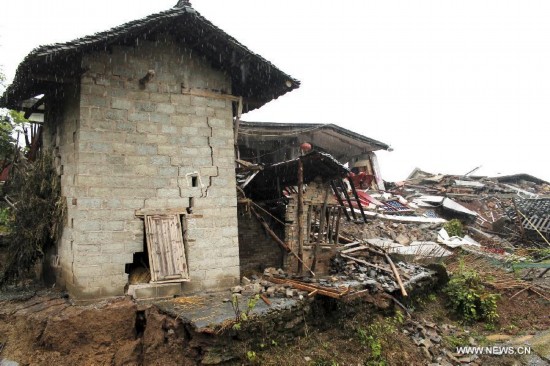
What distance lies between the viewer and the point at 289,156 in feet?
57.6

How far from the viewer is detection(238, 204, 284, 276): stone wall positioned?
1120 centimetres

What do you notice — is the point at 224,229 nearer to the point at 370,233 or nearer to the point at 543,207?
the point at 370,233

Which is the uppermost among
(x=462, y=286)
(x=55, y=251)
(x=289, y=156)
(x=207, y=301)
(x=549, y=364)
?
(x=289, y=156)

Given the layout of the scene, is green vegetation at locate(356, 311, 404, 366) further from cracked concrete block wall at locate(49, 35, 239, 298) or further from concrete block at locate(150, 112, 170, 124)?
concrete block at locate(150, 112, 170, 124)

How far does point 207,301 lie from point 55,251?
3.69 m

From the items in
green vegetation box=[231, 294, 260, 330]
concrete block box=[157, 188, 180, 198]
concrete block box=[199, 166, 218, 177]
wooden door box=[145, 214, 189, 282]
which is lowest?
green vegetation box=[231, 294, 260, 330]

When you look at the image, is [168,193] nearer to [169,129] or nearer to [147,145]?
[147,145]

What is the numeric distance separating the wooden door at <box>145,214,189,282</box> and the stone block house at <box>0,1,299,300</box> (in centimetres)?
2

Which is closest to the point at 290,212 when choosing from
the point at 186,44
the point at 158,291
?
the point at 158,291

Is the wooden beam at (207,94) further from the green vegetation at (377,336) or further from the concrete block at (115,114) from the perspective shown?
the green vegetation at (377,336)

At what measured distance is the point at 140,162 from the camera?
7.58 metres

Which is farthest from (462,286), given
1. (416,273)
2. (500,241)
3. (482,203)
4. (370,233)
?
(482,203)

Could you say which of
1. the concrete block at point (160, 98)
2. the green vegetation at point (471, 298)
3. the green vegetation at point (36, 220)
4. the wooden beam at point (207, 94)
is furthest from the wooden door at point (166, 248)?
the green vegetation at point (471, 298)

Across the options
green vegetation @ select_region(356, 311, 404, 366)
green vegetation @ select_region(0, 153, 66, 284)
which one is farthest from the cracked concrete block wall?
green vegetation @ select_region(356, 311, 404, 366)
